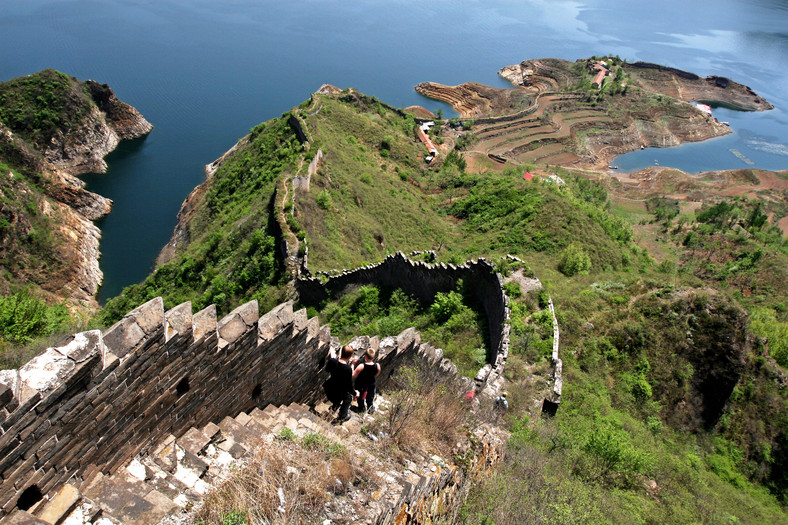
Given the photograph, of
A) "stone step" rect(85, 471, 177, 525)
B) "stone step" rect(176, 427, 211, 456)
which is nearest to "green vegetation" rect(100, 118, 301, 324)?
"stone step" rect(176, 427, 211, 456)

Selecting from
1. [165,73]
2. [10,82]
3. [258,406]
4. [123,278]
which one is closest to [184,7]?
[165,73]

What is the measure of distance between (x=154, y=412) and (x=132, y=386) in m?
0.69

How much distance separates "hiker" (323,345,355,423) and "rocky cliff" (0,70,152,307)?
96.1 ft

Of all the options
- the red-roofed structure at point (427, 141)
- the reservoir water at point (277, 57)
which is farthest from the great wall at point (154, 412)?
the red-roofed structure at point (427, 141)

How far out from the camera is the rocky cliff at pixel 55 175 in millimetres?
32312

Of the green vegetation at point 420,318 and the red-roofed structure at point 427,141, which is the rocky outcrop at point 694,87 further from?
the green vegetation at point 420,318

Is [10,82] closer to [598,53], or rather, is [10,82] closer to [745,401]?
[745,401]

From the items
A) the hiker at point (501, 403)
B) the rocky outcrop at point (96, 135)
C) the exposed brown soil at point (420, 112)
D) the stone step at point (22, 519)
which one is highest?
the stone step at point (22, 519)

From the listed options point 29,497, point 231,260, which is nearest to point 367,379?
point 29,497

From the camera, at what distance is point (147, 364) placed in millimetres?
6047

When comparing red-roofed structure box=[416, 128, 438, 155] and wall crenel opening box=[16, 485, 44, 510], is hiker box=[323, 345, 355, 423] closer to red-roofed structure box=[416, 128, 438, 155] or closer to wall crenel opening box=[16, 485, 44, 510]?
wall crenel opening box=[16, 485, 44, 510]

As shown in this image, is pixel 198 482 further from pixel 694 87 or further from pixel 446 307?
pixel 694 87

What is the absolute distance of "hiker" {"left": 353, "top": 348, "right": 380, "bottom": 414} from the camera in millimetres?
8609

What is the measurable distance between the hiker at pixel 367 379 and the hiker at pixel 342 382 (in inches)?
10.7
